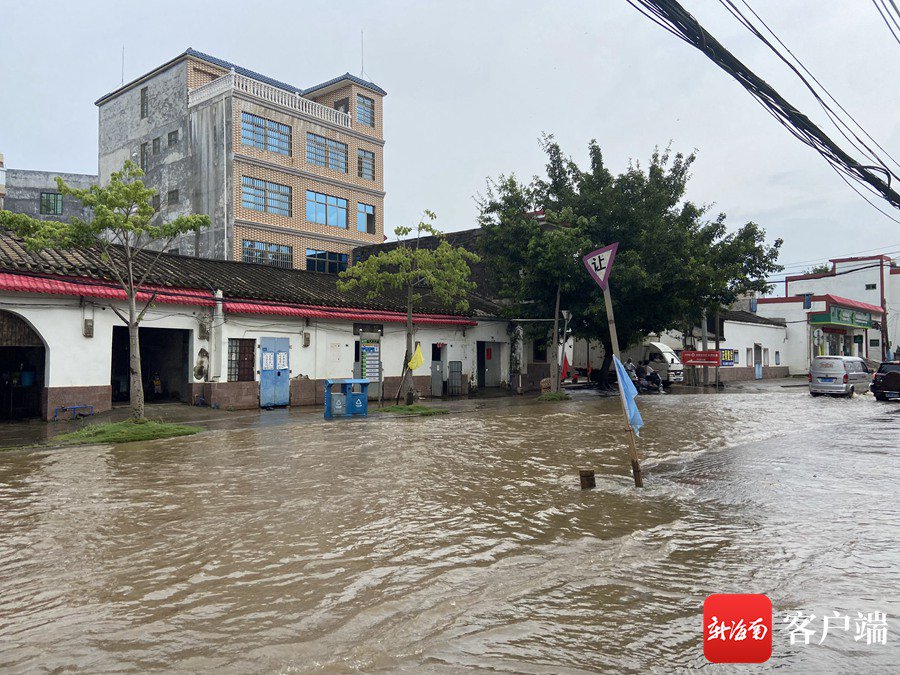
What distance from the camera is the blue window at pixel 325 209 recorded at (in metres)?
36.7

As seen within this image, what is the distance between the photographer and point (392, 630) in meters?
4.13

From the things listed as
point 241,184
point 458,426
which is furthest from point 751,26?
point 241,184

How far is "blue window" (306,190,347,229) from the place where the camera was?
3666 cm

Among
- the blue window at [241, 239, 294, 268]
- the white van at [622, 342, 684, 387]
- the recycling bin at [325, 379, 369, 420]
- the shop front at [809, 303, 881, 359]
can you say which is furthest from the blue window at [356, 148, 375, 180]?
the shop front at [809, 303, 881, 359]

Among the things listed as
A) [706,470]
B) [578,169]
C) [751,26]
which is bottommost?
[706,470]

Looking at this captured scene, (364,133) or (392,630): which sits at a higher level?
(364,133)

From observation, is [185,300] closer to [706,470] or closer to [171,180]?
[706,470]

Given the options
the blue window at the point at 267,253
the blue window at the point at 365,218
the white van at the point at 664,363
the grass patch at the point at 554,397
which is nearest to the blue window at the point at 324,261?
the blue window at the point at 267,253

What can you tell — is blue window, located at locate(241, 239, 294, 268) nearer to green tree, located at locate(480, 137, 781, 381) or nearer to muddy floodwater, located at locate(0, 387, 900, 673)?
green tree, located at locate(480, 137, 781, 381)

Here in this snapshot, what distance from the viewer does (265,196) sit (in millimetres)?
34500

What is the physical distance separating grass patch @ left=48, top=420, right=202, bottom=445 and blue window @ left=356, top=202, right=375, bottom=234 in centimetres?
2705

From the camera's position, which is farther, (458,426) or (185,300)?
(185,300)

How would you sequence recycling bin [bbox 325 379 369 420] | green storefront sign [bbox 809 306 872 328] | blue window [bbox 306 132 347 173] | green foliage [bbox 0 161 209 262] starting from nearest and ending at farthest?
1. green foliage [bbox 0 161 209 262]
2. recycling bin [bbox 325 379 369 420]
3. blue window [bbox 306 132 347 173]
4. green storefront sign [bbox 809 306 872 328]

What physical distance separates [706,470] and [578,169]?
859 inches
